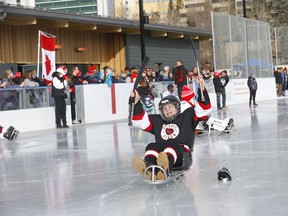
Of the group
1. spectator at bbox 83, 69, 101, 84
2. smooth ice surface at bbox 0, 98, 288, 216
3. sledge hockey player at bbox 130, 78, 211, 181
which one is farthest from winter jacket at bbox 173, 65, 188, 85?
sledge hockey player at bbox 130, 78, 211, 181

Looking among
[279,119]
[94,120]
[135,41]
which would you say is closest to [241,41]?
[135,41]

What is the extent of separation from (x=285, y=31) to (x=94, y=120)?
22557 mm

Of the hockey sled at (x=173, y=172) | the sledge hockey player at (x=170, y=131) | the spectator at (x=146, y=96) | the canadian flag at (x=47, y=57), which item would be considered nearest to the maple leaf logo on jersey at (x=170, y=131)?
the sledge hockey player at (x=170, y=131)

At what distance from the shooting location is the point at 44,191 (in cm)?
746

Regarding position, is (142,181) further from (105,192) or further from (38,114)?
(38,114)

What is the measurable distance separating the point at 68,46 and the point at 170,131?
20.0m

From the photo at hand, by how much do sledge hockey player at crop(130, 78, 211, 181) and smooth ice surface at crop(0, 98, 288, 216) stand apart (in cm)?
26

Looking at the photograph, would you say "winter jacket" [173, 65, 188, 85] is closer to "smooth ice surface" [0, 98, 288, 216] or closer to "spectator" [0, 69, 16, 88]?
"spectator" [0, 69, 16, 88]

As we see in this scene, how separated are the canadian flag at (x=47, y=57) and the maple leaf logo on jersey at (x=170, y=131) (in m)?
12.2

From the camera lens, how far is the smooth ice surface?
5977mm

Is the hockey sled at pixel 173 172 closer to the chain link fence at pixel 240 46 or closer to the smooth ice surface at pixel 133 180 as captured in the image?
the smooth ice surface at pixel 133 180

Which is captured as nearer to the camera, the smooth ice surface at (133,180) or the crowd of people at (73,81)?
the smooth ice surface at (133,180)

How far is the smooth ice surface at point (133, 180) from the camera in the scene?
5.98m

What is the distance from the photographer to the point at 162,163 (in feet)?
22.3
